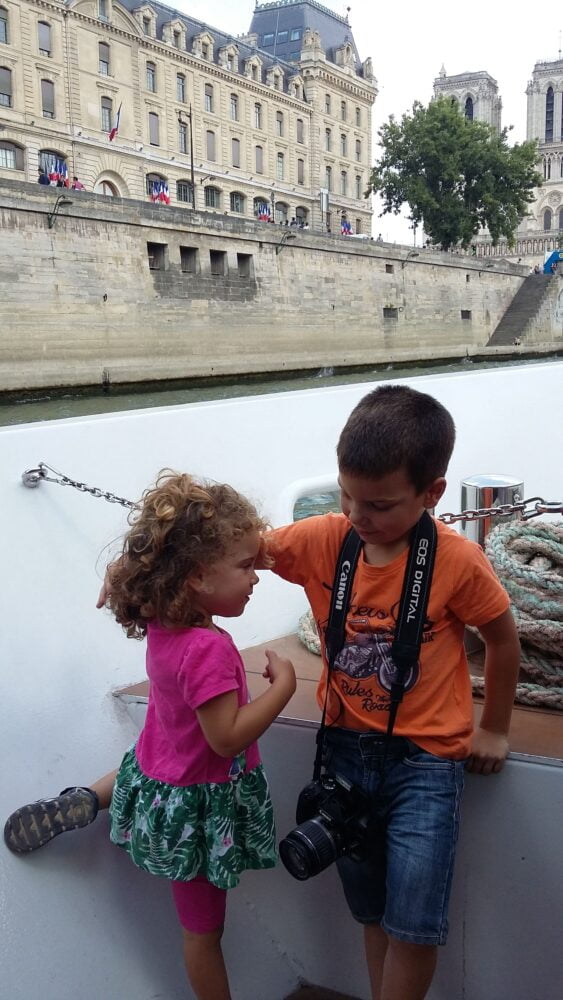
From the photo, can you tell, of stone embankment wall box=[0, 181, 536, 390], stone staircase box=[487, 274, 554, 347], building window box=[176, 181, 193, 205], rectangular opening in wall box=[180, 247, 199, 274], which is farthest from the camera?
building window box=[176, 181, 193, 205]

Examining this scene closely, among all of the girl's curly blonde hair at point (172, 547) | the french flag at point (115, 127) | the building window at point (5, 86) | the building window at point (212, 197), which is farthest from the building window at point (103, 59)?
the girl's curly blonde hair at point (172, 547)

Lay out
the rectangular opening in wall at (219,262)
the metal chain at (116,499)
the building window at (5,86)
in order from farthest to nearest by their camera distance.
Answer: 1. the building window at (5,86)
2. the rectangular opening in wall at (219,262)
3. the metal chain at (116,499)

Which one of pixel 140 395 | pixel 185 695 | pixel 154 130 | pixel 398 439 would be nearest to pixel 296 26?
pixel 154 130

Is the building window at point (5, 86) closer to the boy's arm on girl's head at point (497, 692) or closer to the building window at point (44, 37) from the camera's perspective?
the building window at point (44, 37)

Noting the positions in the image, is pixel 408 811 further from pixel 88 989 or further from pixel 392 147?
pixel 392 147

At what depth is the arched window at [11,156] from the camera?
65.0ft

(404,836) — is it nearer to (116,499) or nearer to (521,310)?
(116,499)

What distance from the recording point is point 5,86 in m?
19.4

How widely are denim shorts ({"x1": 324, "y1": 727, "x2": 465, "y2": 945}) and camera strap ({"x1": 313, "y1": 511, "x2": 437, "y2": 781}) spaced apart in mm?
34

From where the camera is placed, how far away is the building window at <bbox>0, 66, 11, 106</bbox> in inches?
761

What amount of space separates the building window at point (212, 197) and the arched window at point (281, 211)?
8.60 feet

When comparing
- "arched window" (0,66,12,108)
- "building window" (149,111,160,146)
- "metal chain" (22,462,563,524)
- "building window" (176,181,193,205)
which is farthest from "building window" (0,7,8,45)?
"metal chain" (22,462,563,524)

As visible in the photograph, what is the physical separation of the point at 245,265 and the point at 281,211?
13.0 metres

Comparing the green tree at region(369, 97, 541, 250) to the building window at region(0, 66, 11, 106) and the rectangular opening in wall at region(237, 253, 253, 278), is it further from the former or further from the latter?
the building window at region(0, 66, 11, 106)
